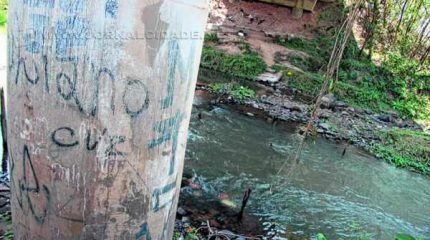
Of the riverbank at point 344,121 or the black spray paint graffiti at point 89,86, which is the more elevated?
the black spray paint graffiti at point 89,86

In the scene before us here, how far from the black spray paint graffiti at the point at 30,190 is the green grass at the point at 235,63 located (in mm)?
11444

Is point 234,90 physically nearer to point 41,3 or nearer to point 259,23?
point 259,23

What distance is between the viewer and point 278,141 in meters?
8.55

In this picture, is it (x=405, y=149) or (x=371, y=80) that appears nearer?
(x=405, y=149)

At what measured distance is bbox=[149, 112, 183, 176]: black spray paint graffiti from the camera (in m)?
1.48

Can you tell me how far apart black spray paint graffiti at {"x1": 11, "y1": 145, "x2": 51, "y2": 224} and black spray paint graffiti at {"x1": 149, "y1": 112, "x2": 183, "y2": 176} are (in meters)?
0.40

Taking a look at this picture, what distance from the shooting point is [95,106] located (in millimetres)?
1343

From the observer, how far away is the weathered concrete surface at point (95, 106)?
51.2 inches

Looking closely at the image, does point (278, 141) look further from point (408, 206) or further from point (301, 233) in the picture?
point (301, 233)

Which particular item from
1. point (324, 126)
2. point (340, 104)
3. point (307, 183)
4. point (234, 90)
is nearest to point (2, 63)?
point (234, 90)

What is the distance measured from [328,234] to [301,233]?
398 millimetres

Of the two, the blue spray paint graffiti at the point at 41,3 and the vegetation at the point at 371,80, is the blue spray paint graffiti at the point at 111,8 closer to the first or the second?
the blue spray paint graffiti at the point at 41,3

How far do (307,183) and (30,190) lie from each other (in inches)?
231

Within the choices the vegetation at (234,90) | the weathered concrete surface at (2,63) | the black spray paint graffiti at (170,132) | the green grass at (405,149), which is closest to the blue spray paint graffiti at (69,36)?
the black spray paint graffiti at (170,132)
